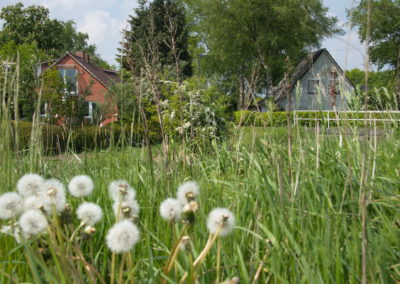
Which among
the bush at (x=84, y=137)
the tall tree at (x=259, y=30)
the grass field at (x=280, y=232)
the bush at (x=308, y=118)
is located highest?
the tall tree at (x=259, y=30)

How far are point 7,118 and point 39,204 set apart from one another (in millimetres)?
946

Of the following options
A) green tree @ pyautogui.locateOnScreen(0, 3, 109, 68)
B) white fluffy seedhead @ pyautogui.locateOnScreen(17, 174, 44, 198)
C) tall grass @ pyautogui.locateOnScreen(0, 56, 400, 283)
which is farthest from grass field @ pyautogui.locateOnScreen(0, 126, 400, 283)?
green tree @ pyautogui.locateOnScreen(0, 3, 109, 68)

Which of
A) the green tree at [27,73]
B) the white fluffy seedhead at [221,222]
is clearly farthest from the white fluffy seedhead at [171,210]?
the green tree at [27,73]

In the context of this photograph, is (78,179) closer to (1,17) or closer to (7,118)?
(7,118)

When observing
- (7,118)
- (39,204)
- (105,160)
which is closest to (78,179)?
(39,204)

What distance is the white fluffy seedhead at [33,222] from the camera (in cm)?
74

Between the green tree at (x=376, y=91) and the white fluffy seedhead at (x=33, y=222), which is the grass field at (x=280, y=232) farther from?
the green tree at (x=376, y=91)

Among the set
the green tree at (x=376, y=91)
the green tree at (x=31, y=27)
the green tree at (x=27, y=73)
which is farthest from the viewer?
the green tree at (x=31, y=27)

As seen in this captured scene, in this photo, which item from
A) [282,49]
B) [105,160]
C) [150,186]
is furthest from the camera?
[282,49]

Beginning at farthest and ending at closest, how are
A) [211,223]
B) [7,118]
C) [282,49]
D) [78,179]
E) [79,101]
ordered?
1. [282,49]
2. [79,101]
3. [7,118]
4. [78,179]
5. [211,223]

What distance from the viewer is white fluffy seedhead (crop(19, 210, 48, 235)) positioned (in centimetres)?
74

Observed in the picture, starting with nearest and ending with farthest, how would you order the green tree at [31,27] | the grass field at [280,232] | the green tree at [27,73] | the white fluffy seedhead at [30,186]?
the white fluffy seedhead at [30,186] < the grass field at [280,232] < the green tree at [27,73] < the green tree at [31,27]

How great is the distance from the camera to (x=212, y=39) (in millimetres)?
34969

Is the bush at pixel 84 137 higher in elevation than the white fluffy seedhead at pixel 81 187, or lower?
higher
